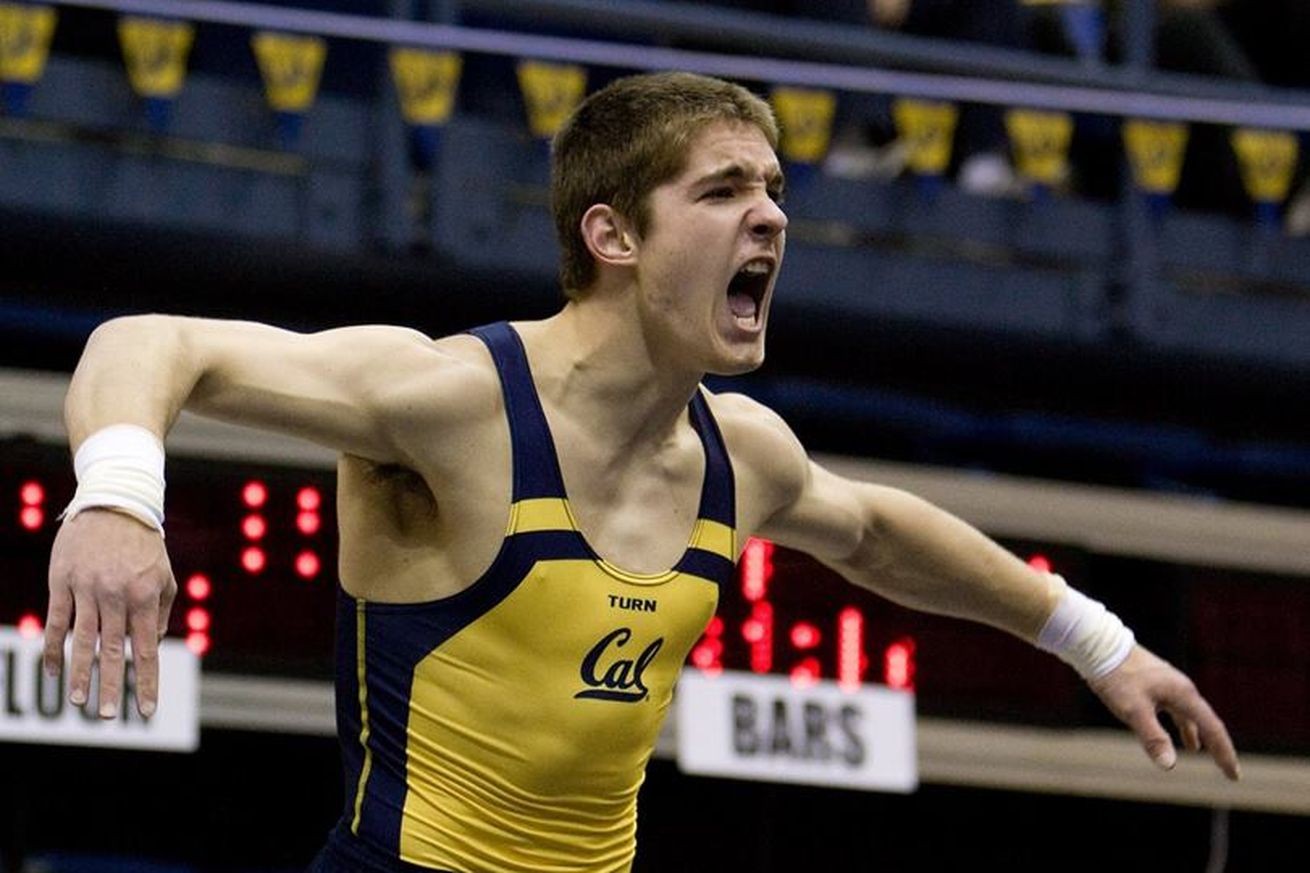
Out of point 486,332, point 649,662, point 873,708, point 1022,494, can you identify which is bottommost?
point 873,708

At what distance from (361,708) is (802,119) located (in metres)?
3.96

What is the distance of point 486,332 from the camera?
423 cm

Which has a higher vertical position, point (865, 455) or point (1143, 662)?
point (1143, 662)

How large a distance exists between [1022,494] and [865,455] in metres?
1.06

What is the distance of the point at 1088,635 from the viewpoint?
16.0 ft

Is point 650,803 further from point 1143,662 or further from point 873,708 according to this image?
point 1143,662

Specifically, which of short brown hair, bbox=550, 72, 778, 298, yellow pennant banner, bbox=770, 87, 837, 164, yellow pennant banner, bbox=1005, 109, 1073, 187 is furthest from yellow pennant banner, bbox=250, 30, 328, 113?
short brown hair, bbox=550, 72, 778, 298

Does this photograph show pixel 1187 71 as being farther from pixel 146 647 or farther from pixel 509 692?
pixel 146 647

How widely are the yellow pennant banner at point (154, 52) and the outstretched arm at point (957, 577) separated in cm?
302

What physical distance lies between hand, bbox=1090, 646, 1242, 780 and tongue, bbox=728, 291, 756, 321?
40.2 inches

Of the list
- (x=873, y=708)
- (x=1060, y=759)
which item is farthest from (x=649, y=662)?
(x=1060, y=759)

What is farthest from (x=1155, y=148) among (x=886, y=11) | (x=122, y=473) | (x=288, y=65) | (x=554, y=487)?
(x=122, y=473)

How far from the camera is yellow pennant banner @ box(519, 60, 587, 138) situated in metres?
7.54

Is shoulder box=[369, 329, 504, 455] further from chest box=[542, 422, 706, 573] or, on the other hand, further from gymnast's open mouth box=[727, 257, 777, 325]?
gymnast's open mouth box=[727, 257, 777, 325]
